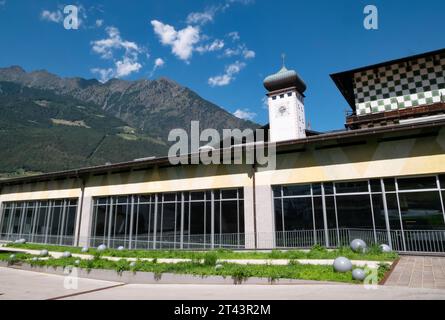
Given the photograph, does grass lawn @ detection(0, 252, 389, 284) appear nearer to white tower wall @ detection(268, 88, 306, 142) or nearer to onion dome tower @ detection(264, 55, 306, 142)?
white tower wall @ detection(268, 88, 306, 142)

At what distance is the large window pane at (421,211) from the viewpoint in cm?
1262

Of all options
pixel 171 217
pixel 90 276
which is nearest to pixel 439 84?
pixel 171 217

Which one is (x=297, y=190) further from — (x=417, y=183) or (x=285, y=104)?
(x=285, y=104)

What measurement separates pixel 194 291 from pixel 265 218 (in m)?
7.85

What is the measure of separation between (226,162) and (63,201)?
49.8ft

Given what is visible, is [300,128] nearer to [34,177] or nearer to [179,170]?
[179,170]

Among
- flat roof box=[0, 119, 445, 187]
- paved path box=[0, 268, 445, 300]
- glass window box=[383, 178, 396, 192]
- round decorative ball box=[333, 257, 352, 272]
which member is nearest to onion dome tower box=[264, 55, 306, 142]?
flat roof box=[0, 119, 445, 187]

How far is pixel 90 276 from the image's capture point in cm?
1212

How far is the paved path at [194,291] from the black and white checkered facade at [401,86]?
547 inches

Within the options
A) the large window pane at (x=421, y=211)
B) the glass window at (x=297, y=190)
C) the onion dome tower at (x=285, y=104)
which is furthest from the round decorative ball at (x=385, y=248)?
the onion dome tower at (x=285, y=104)

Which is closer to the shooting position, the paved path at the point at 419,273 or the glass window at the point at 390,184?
the paved path at the point at 419,273

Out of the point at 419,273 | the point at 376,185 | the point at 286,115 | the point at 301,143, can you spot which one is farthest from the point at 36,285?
the point at 286,115

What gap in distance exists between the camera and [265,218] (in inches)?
624

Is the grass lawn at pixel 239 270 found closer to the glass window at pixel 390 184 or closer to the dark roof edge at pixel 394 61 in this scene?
the glass window at pixel 390 184
